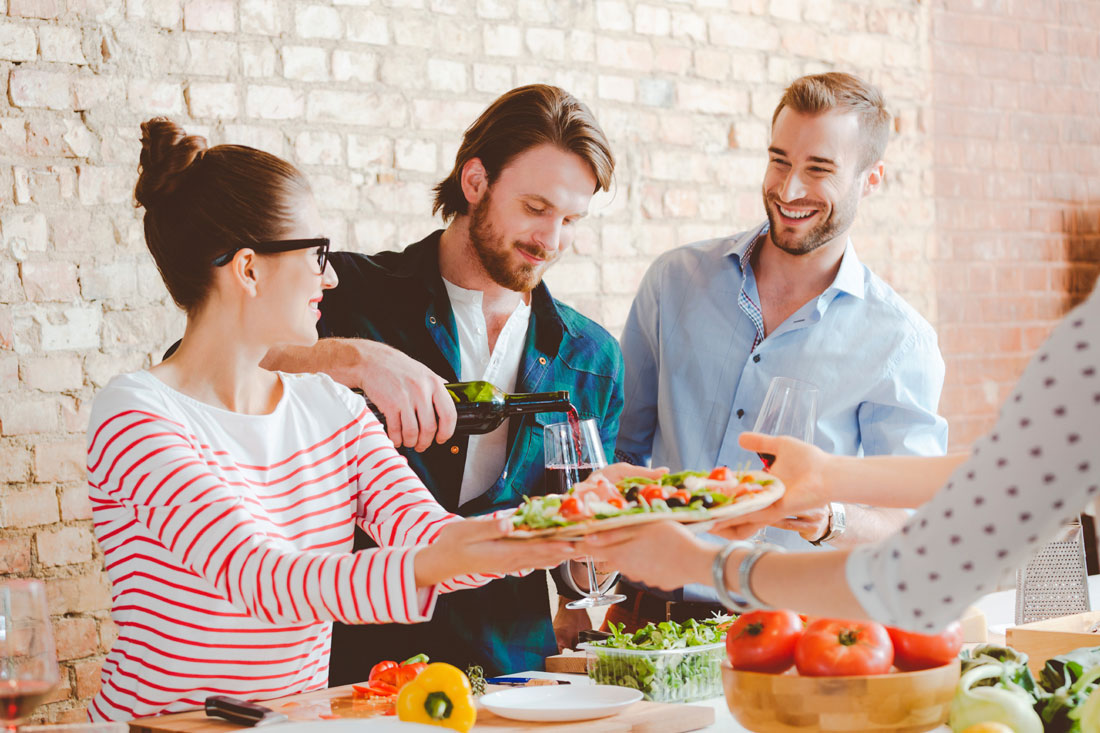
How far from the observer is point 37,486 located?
2754 mm

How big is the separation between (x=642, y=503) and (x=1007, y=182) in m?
3.74

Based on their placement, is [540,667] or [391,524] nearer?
[391,524]

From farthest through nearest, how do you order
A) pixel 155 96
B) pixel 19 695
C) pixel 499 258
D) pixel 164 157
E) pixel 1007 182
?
pixel 1007 182, pixel 155 96, pixel 499 258, pixel 164 157, pixel 19 695

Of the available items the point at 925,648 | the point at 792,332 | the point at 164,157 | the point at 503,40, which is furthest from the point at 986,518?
the point at 503,40

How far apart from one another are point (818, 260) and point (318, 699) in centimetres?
166

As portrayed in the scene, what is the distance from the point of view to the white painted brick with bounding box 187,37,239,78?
3.02 meters

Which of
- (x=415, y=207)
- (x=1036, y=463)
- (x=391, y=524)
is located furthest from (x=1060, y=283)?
(x=1036, y=463)

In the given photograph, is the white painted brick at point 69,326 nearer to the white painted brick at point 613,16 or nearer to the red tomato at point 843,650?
the white painted brick at point 613,16

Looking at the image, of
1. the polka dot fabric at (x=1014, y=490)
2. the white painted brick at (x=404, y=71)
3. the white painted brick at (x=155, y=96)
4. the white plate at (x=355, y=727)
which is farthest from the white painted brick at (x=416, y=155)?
the polka dot fabric at (x=1014, y=490)

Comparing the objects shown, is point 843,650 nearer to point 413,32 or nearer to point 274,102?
point 274,102

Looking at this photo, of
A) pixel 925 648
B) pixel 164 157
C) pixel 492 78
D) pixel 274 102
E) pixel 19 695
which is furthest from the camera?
pixel 492 78

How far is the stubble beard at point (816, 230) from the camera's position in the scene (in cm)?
284

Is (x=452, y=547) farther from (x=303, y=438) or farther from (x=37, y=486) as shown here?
(x=37, y=486)

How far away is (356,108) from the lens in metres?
3.31
